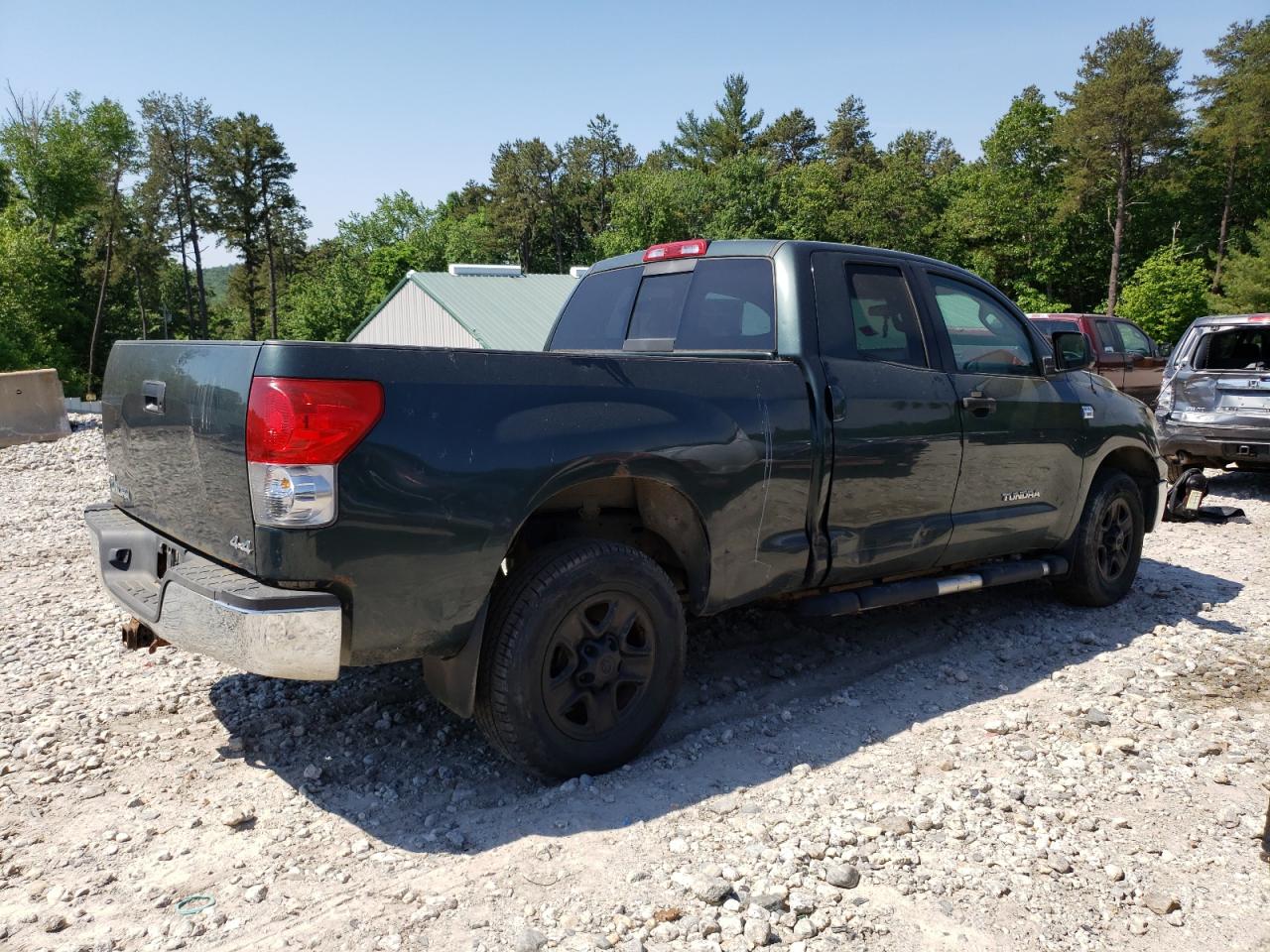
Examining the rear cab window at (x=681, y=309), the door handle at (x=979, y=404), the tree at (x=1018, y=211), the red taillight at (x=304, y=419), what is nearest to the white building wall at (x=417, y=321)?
the tree at (x=1018, y=211)

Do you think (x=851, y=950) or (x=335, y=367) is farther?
(x=335, y=367)

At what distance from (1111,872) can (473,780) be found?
2.24m

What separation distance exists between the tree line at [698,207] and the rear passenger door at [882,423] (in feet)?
140

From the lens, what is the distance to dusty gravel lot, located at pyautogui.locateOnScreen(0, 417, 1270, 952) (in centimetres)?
262

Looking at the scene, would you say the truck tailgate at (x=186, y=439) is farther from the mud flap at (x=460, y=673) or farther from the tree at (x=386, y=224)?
the tree at (x=386, y=224)

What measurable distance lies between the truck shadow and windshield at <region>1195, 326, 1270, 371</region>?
16.2ft

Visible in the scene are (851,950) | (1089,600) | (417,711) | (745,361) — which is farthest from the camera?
(1089,600)

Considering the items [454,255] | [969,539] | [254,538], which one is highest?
[454,255]

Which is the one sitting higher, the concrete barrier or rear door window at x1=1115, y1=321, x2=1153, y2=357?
rear door window at x1=1115, y1=321, x2=1153, y2=357

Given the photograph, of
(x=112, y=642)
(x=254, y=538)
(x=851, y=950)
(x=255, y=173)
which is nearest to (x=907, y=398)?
(x=851, y=950)

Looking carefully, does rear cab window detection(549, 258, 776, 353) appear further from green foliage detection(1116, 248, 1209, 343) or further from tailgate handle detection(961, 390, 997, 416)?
green foliage detection(1116, 248, 1209, 343)

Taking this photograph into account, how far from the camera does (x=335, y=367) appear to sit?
2.71m

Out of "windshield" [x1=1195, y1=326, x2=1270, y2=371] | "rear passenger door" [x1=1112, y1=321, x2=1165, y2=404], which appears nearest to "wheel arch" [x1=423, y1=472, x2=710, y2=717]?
"windshield" [x1=1195, y1=326, x2=1270, y2=371]

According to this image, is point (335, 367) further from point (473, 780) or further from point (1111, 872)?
point (1111, 872)
